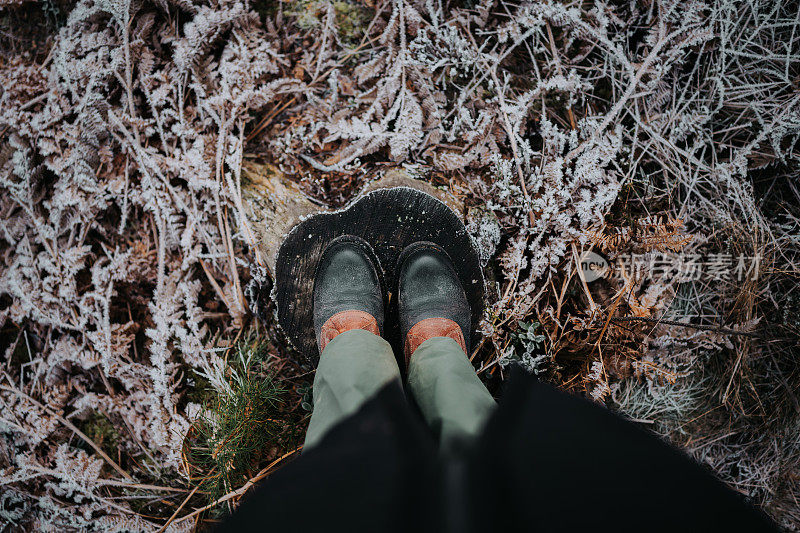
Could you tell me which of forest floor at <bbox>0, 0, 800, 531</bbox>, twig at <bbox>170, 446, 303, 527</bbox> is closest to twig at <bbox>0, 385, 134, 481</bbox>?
forest floor at <bbox>0, 0, 800, 531</bbox>

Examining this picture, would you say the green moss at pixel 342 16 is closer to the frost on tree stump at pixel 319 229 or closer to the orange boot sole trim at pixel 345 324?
the frost on tree stump at pixel 319 229

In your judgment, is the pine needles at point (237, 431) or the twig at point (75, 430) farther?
the twig at point (75, 430)

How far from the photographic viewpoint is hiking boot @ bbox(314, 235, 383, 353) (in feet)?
6.09

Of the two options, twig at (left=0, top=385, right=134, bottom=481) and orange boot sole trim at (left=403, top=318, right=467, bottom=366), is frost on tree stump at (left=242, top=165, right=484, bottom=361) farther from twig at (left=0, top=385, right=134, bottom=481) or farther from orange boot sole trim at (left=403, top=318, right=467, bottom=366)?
twig at (left=0, top=385, right=134, bottom=481)

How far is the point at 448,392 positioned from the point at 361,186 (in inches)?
49.6

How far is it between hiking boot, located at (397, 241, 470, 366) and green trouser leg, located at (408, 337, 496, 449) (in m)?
0.18

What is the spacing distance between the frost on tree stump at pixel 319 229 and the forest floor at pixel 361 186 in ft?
0.27

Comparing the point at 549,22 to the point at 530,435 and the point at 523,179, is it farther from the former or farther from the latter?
the point at 530,435

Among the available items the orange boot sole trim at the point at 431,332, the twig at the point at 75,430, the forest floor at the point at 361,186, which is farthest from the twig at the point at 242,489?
the orange boot sole trim at the point at 431,332

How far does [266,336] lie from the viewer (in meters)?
2.13

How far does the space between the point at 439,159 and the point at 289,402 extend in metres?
1.55

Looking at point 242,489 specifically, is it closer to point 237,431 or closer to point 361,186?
point 237,431

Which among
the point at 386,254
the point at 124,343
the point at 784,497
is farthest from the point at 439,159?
the point at 784,497

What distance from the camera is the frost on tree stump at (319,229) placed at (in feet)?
6.55
